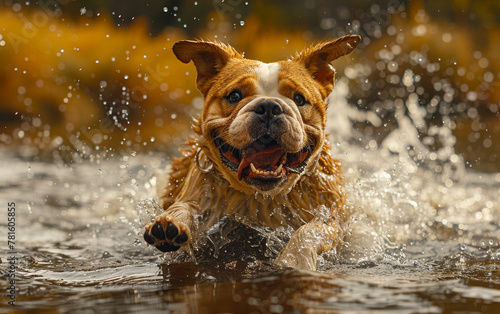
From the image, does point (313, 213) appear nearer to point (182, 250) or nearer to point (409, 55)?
point (182, 250)

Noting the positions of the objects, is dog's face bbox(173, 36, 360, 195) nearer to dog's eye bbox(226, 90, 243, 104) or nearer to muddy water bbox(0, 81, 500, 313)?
dog's eye bbox(226, 90, 243, 104)

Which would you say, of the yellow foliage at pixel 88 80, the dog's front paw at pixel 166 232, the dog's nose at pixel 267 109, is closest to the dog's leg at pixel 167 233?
the dog's front paw at pixel 166 232

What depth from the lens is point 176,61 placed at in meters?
12.3

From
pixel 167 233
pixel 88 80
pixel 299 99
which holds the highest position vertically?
pixel 88 80

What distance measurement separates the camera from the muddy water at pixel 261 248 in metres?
2.82

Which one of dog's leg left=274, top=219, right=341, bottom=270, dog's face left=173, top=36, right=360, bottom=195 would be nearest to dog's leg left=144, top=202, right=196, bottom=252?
dog's face left=173, top=36, right=360, bottom=195

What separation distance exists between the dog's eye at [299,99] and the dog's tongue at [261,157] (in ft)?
1.25

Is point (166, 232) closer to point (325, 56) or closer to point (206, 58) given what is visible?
point (206, 58)

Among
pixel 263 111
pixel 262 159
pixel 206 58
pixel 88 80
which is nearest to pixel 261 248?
pixel 262 159

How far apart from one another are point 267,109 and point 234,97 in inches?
17.7

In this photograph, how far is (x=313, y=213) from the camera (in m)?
4.26

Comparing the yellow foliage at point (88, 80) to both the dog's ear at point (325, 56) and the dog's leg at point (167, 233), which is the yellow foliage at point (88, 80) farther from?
the dog's leg at point (167, 233)

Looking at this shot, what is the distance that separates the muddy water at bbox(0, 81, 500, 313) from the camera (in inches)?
111

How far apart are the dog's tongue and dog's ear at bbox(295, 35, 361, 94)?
78 centimetres
